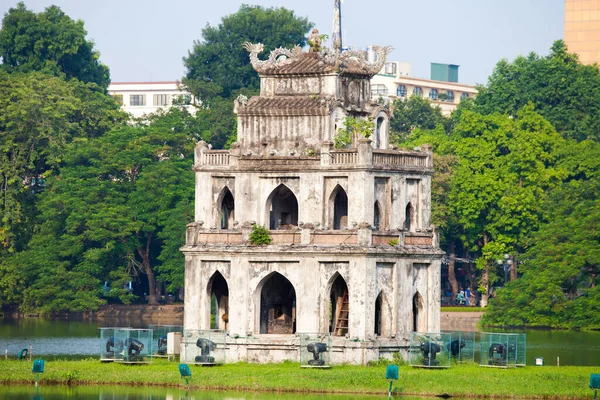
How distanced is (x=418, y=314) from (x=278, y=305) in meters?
5.77

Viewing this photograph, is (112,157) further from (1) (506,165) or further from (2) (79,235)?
(1) (506,165)

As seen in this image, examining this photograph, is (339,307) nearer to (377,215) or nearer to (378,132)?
(377,215)

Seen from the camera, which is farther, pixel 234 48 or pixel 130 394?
pixel 234 48

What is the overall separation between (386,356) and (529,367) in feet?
18.4

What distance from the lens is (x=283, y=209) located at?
85125 millimetres

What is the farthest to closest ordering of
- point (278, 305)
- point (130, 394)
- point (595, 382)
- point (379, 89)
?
point (379, 89), point (278, 305), point (130, 394), point (595, 382)

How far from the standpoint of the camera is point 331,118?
83.1 meters

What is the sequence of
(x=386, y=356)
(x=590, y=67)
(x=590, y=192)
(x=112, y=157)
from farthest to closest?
(x=590, y=67) < (x=112, y=157) < (x=590, y=192) < (x=386, y=356)

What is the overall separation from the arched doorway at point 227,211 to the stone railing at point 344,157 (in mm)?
5843

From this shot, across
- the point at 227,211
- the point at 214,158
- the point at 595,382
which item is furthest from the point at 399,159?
the point at 595,382

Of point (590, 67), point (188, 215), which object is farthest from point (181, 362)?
point (590, 67)

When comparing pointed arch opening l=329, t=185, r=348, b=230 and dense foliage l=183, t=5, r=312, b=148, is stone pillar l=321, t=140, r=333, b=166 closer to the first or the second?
pointed arch opening l=329, t=185, r=348, b=230

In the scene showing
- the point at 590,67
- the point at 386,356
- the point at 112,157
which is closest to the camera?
the point at 386,356

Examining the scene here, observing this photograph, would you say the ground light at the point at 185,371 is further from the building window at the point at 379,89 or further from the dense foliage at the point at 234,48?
the building window at the point at 379,89
